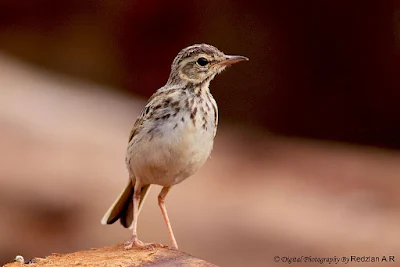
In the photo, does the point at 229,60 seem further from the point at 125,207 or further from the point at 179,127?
the point at 125,207

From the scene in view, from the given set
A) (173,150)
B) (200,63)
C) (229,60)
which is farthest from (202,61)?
(173,150)

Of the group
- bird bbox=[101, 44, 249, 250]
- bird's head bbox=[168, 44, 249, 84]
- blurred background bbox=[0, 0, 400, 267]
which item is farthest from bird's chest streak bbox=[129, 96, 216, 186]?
blurred background bbox=[0, 0, 400, 267]

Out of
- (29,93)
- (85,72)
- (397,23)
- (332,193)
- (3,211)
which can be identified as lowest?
(3,211)

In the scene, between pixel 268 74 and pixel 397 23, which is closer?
pixel 397 23

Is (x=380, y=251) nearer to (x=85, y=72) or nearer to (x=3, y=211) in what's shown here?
(x=3, y=211)

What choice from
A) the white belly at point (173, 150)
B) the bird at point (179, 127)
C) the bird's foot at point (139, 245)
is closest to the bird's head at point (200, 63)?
the bird at point (179, 127)

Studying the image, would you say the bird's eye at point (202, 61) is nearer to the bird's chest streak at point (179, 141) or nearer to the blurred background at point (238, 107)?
the bird's chest streak at point (179, 141)

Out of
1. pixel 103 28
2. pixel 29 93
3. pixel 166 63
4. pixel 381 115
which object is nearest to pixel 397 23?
pixel 381 115
